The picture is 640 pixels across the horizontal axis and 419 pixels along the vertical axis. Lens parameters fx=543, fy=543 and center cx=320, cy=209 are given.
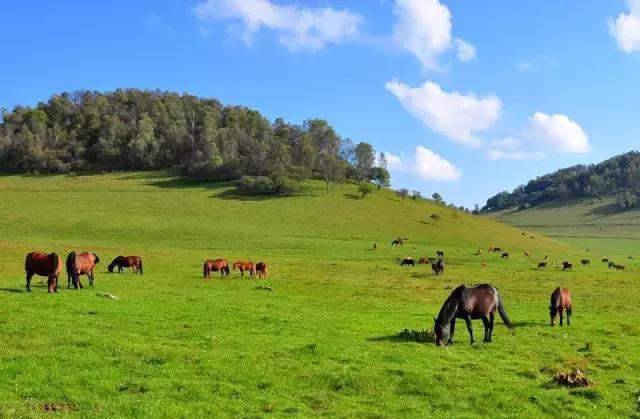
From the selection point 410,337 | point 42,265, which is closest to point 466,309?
point 410,337

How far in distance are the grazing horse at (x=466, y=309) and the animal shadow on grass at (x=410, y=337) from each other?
2.41ft

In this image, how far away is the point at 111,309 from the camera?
2117 cm

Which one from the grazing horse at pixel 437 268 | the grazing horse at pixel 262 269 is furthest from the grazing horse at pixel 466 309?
the grazing horse at pixel 437 268

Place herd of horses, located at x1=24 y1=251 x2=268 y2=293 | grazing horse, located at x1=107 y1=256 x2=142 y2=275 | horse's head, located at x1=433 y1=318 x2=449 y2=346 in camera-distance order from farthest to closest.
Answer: grazing horse, located at x1=107 y1=256 x2=142 y2=275 < herd of horses, located at x1=24 y1=251 x2=268 y2=293 < horse's head, located at x1=433 y1=318 x2=449 y2=346

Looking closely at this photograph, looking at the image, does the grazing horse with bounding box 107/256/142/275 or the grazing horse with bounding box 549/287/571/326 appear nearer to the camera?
the grazing horse with bounding box 549/287/571/326

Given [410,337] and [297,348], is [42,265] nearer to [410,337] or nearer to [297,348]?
[297,348]

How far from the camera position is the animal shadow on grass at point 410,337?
1828 cm

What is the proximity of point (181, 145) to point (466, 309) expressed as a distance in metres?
140

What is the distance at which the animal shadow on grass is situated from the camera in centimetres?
1828

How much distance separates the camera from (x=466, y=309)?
1823 cm

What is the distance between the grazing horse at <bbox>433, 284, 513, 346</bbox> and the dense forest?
305ft

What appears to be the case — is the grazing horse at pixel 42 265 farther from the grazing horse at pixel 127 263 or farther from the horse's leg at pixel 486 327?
the horse's leg at pixel 486 327

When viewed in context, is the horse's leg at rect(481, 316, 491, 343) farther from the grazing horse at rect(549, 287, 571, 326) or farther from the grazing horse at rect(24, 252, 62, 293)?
the grazing horse at rect(24, 252, 62, 293)

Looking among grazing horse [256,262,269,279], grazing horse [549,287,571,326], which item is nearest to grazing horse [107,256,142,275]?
grazing horse [256,262,269,279]
